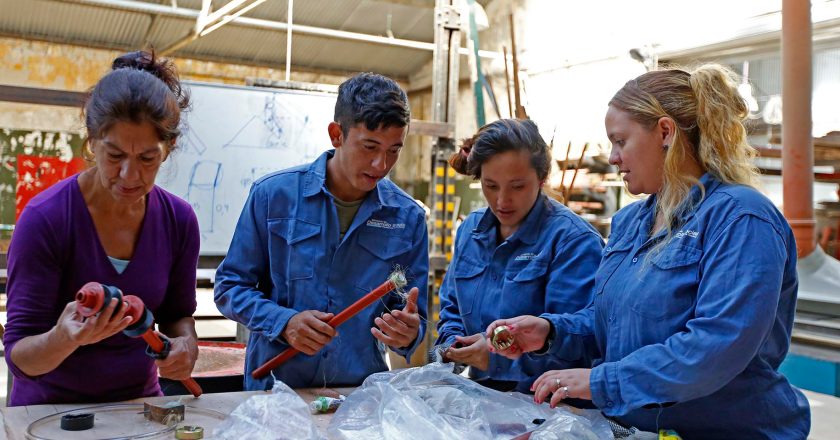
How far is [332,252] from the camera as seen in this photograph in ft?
6.65

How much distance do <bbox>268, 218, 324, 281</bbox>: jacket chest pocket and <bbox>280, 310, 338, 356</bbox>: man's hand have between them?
0.56ft

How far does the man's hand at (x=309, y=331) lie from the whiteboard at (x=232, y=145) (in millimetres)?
3265

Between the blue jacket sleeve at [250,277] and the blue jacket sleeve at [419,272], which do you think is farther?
the blue jacket sleeve at [419,272]

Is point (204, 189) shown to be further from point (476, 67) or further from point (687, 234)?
point (687, 234)

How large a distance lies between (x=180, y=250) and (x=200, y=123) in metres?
3.38

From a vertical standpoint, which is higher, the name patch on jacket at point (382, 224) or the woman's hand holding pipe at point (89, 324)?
the name patch on jacket at point (382, 224)

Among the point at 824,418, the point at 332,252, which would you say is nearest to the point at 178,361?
the point at 332,252

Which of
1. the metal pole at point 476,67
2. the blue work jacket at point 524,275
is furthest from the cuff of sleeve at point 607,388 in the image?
the metal pole at point 476,67

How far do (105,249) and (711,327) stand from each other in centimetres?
Result: 127

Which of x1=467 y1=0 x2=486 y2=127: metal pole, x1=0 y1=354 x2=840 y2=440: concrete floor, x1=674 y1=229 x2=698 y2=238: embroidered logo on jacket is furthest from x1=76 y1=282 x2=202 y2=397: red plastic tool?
x1=467 y1=0 x2=486 y2=127: metal pole

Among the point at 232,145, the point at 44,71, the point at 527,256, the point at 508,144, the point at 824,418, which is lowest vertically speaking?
the point at 824,418

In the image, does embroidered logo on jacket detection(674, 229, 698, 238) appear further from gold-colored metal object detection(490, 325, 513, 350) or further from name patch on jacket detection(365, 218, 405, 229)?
name patch on jacket detection(365, 218, 405, 229)

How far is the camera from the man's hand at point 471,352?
1.95 metres

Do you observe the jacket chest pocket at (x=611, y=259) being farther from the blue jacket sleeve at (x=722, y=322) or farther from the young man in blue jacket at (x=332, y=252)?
the young man in blue jacket at (x=332, y=252)
